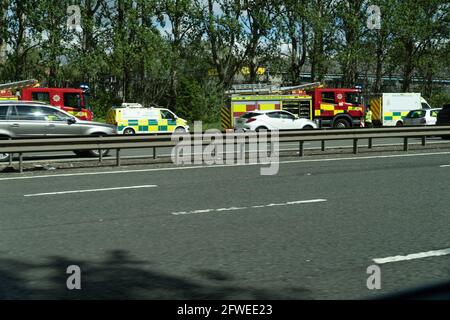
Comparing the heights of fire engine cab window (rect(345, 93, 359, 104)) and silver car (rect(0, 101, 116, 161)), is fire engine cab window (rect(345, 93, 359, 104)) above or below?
above

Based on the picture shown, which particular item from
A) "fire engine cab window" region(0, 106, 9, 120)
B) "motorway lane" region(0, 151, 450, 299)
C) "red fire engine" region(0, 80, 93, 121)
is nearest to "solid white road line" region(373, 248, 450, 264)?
"motorway lane" region(0, 151, 450, 299)

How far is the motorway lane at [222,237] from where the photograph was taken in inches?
191

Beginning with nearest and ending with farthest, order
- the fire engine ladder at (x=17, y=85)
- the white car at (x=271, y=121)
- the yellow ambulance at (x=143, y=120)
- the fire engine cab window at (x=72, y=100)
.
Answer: the fire engine cab window at (x=72, y=100) < the fire engine ladder at (x=17, y=85) < the yellow ambulance at (x=143, y=120) < the white car at (x=271, y=121)

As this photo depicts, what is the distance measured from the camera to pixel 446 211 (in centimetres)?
798

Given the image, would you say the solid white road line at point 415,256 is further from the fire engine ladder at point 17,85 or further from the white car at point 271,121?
the fire engine ladder at point 17,85

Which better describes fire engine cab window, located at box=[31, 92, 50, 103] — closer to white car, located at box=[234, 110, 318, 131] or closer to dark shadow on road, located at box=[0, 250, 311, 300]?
white car, located at box=[234, 110, 318, 131]

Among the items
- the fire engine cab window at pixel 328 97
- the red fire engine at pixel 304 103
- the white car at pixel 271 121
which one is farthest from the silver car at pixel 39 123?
the fire engine cab window at pixel 328 97

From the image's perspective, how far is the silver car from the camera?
1703 centimetres

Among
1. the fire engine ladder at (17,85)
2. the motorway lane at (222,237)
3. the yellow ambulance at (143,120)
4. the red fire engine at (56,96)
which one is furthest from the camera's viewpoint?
the yellow ambulance at (143,120)

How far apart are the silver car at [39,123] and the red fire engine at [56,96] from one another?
926 cm

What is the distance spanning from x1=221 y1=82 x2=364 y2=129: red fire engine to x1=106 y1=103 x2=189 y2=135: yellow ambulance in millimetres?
4062

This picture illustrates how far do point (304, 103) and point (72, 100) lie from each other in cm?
1197
